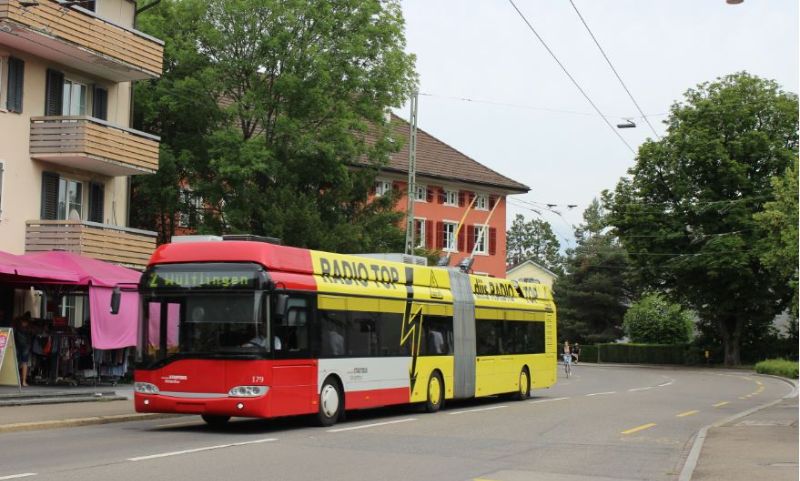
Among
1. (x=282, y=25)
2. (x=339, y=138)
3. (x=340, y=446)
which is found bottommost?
(x=340, y=446)

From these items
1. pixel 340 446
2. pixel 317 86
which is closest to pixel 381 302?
pixel 340 446

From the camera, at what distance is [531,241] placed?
155m

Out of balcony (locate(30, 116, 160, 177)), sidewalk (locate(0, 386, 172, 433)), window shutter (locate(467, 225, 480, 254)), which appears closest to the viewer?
sidewalk (locate(0, 386, 172, 433))

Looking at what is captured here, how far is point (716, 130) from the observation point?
67312 mm

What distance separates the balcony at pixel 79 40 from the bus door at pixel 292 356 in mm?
12214

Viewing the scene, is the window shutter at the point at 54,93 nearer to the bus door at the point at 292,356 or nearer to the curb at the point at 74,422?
the curb at the point at 74,422

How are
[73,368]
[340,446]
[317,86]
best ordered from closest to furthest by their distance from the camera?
[340,446] < [73,368] < [317,86]

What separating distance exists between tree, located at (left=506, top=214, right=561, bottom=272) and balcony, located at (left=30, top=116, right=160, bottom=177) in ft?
403

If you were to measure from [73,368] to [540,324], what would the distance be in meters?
11.9

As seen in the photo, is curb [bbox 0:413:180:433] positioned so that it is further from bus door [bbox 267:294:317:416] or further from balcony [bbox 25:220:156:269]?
balcony [bbox 25:220:156:269]

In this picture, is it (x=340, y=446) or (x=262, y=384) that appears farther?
(x=262, y=384)

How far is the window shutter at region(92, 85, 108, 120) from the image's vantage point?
1332 inches

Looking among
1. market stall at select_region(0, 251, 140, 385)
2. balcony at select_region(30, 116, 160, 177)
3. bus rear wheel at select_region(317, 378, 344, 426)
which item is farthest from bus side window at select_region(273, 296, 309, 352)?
balcony at select_region(30, 116, 160, 177)

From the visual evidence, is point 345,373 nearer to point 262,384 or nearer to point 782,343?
point 262,384
